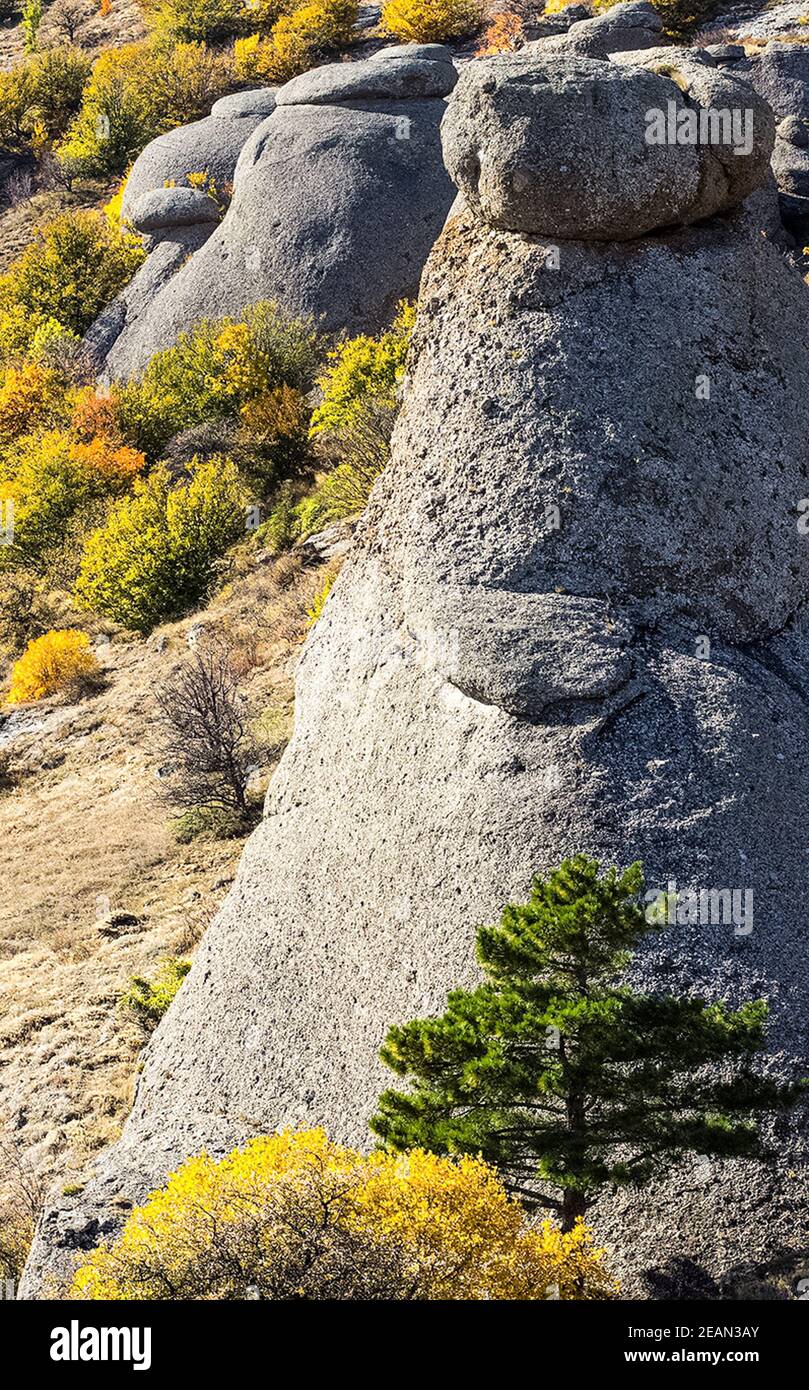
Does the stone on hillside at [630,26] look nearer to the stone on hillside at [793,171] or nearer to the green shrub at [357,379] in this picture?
the stone on hillside at [793,171]

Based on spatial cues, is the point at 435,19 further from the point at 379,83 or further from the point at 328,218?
the point at 328,218

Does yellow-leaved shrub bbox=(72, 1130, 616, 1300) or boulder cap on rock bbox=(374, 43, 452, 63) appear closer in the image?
yellow-leaved shrub bbox=(72, 1130, 616, 1300)

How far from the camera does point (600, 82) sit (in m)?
6.92

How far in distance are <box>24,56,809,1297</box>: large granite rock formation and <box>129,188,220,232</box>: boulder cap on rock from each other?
79.3 ft

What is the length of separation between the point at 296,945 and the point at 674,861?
2.12 meters

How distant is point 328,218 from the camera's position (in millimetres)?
25500

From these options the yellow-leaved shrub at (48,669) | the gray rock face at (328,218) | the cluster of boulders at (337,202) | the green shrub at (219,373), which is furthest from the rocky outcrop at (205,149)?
the yellow-leaved shrub at (48,669)

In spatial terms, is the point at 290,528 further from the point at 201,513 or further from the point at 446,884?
the point at 446,884

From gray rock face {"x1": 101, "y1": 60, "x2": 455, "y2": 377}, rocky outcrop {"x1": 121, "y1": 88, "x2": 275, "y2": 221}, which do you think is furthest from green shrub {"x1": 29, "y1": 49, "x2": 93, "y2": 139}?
gray rock face {"x1": 101, "y1": 60, "x2": 455, "y2": 377}

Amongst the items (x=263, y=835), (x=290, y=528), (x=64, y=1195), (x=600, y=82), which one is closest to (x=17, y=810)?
(x=290, y=528)

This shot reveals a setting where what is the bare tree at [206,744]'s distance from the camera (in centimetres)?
1412

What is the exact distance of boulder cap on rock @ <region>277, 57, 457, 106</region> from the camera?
27.5 m

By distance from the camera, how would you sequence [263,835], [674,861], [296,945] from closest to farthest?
[674,861] < [296,945] < [263,835]

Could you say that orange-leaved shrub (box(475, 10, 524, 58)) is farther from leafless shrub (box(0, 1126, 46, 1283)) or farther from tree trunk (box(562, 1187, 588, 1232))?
tree trunk (box(562, 1187, 588, 1232))
